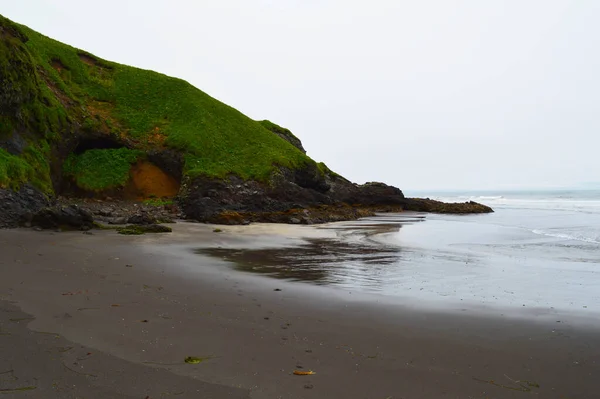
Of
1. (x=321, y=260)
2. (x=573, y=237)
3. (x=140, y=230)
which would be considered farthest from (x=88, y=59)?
(x=573, y=237)

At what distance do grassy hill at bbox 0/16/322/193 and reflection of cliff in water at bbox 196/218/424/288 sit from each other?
11.9m

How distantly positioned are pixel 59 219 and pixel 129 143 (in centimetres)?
1966

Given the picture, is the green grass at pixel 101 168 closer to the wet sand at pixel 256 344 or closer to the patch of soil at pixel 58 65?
the patch of soil at pixel 58 65

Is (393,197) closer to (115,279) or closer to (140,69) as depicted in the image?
(140,69)

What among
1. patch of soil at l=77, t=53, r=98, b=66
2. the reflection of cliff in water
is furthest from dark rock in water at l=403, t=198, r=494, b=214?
patch of soil at l=77, t=53, r=98, b=66

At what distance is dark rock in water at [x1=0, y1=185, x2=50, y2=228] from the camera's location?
16.4m

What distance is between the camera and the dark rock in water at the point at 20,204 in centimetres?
1639

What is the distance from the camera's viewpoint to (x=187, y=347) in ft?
16.7

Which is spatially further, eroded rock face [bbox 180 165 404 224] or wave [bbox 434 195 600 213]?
wave [bbox 434 195 600 213]

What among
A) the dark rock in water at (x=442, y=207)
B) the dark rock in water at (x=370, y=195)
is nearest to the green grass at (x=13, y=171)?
the dark rock in water at (x=370, y=195)

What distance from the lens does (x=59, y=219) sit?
1659 cm

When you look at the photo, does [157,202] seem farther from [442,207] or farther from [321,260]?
[442,207]

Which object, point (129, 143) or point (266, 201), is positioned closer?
point (266, 201)

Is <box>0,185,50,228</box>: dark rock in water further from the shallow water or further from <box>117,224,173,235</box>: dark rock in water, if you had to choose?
the shallow water
